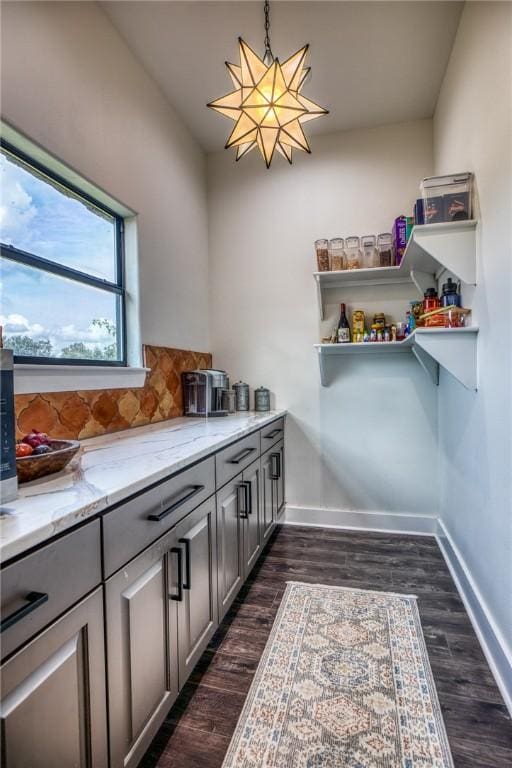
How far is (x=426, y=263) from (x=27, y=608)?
257 cm

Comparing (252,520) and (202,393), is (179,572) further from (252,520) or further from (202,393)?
(202,393)

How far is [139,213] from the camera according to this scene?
7.22ft

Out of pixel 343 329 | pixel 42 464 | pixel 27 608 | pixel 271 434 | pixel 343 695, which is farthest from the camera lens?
pixel 343 329

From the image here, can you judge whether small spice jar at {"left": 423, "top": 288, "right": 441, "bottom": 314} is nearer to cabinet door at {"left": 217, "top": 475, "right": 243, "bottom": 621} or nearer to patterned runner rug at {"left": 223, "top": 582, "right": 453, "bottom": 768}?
cabinet door at {"left": 217, "top": 475, "right": 243, "bottom": 621}

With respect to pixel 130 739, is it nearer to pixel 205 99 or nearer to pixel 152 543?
pixel 152 543

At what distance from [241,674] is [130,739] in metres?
0.57

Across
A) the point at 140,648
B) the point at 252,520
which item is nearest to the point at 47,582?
the point at 140,648

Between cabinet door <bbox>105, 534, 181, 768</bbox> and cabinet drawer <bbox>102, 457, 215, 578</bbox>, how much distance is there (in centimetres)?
4

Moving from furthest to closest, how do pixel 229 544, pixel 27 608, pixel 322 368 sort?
pixel 322 368 < pixel 229 544 < pixel 27 608

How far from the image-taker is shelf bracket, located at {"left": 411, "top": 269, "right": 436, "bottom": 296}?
262cm

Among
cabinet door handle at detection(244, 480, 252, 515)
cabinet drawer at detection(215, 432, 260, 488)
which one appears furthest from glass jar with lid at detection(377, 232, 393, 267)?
cabinet door handle at detection(244, 480, 252, 515)

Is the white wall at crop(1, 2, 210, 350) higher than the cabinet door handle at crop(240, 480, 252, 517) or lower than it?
higher

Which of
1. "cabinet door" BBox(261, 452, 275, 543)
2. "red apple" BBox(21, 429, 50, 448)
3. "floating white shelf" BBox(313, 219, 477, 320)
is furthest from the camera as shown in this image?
"cabinet door" BBox(261, 452, 275, 543)

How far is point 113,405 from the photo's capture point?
6.38 feet
